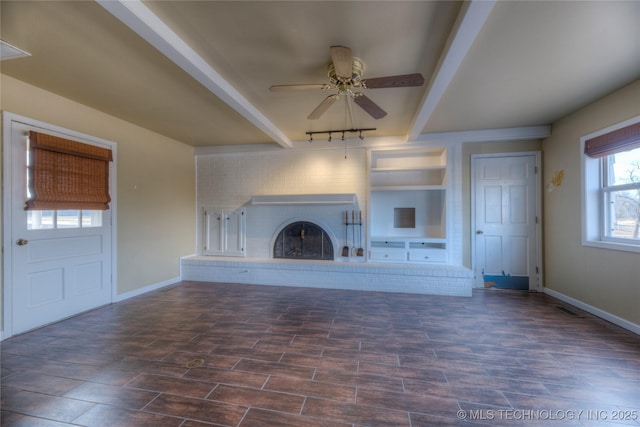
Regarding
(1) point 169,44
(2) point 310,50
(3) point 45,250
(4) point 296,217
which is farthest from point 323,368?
(3) point 45,250

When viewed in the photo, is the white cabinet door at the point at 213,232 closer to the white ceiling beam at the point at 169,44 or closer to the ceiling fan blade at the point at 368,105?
the white ceiling beam at the point at 169,44

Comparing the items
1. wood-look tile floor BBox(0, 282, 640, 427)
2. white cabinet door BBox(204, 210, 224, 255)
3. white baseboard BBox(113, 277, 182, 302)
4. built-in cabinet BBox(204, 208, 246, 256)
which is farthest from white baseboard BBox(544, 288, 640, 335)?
white baseboard BBox(113, 277, 182, 302)

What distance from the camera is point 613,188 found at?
307cm

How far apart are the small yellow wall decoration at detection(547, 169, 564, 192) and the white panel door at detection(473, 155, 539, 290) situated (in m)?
0.23

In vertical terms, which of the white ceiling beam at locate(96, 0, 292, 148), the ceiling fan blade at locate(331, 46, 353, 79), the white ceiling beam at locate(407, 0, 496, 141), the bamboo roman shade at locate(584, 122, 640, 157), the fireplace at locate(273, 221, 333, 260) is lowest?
the fireplace at locate(273, 221, 333, 260)

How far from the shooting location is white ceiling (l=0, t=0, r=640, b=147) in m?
1.76

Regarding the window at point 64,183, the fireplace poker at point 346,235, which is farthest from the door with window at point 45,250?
the fireplace poker at point 346,235

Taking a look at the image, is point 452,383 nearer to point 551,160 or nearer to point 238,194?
point 551,160

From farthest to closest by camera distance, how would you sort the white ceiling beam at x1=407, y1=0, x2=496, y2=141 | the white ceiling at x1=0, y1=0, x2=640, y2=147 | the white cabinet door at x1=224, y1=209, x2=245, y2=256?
1. the white cabinet door at x1=224, y1=209, x2=245, y2=256
2. the white ceiling at x1=0, y1=0, x2=640, y2=147
3. the white ceiling beam at x1=407, y1=0, x2=496, y2=141

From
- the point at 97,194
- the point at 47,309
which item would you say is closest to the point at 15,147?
the point at 97,194

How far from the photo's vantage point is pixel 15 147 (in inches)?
105

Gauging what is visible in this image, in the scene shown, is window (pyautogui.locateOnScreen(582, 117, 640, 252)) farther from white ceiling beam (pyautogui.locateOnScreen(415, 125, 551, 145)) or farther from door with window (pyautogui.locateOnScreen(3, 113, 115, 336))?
door with window (pyautogui.locateOnScreen(3, 113, 115, 336))

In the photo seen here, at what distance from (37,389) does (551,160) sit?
621 centimetres

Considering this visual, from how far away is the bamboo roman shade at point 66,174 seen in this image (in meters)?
2.77
